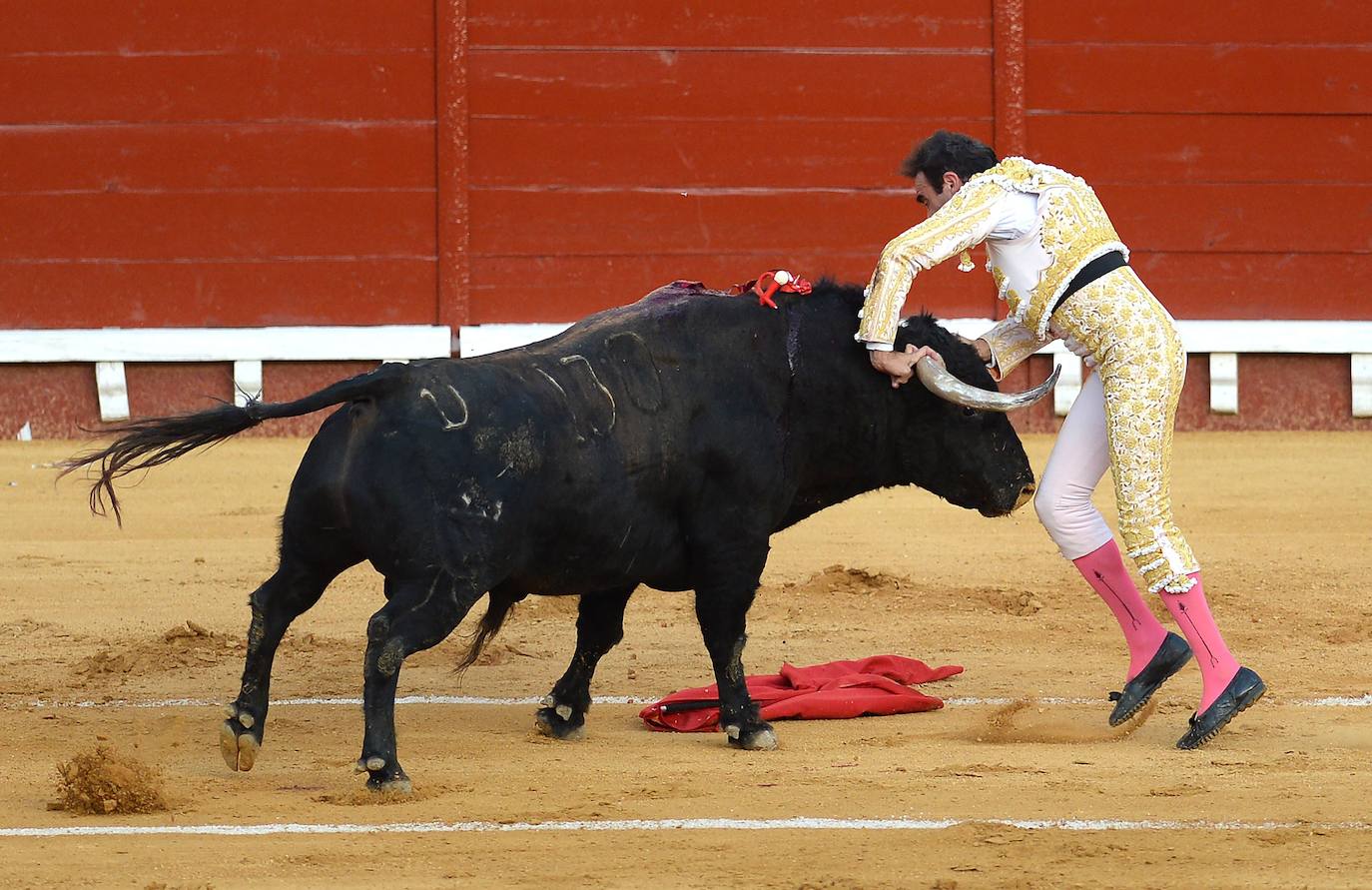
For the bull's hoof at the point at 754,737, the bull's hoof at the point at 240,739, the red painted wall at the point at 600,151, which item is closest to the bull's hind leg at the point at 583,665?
the bull's hoof at the point at 754,737

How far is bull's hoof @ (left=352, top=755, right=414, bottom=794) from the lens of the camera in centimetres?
400

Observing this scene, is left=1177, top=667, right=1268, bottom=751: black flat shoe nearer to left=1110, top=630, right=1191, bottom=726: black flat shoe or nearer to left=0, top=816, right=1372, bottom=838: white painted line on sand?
left=1110, top=630, right=1191, bottom=726: black flat shoe

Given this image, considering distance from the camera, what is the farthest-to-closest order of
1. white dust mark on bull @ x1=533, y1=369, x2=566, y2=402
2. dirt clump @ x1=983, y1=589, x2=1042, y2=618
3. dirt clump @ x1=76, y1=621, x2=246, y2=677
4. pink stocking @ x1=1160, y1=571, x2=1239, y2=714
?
dirt clump @ x1=983, y1=589, x2=1042, y2=618 < dirt clump @ x1=76, y1=621, x2=246, y2=677 < pink stocking @ x1=1160, y1=571, x2=1239, y2=714 < white dust mark on bull @ x1=533, y1=369, x2=566, y2=402

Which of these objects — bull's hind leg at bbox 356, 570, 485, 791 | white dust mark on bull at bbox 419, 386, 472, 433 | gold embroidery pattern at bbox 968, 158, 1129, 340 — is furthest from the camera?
gold embroidery pattern at bbox 968, 158, 1129, 340

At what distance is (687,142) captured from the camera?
10.5 m

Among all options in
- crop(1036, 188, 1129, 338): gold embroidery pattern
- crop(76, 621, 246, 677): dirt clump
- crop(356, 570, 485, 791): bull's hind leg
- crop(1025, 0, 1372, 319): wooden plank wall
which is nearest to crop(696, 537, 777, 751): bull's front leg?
crop(356, 570, 485, 791): bull's hind leg

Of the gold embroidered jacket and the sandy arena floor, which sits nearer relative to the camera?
the sandy arena floor

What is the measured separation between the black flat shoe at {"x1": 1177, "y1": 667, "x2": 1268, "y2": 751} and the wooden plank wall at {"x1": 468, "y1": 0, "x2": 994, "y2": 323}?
6105 mm

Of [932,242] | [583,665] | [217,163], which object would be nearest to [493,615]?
[583,665]

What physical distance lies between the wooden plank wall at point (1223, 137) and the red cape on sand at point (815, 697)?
5811 millimetres

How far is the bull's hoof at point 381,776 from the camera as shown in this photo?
157 inches

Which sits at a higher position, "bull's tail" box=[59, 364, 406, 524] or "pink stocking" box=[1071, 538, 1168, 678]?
"bull's tail" box=[59, 364, 406, 524]

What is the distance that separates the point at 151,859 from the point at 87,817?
0.41 meters

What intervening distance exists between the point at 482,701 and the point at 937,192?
177 centimetres
